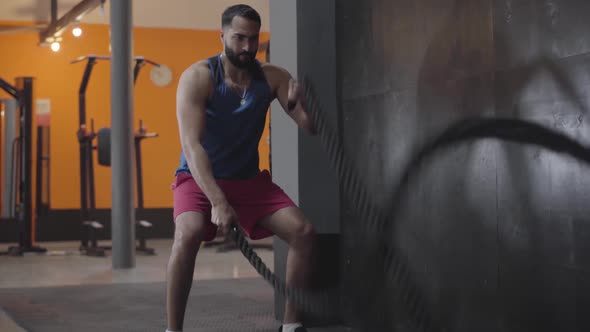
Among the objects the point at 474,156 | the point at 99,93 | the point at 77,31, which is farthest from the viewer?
the point at 99,93

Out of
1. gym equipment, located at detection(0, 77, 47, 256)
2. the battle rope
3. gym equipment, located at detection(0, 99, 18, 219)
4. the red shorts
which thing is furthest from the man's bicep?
gym equipment, located at detection(0, 99, 18, 219)

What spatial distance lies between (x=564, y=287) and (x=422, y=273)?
0.82 metres

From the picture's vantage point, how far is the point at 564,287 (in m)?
2.38

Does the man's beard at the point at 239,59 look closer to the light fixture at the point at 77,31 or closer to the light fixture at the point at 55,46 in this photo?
the light fixture at the point at 77,31

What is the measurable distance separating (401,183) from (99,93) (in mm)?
8631

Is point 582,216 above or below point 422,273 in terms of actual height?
above

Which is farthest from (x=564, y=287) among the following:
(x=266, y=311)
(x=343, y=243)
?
(x=266, y=311)

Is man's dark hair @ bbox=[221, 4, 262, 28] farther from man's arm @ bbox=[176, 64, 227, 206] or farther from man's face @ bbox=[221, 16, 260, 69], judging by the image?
man's arm @ bbox=[176, 64, 227, 206]

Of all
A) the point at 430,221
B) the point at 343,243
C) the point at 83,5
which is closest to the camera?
the point at 430,221

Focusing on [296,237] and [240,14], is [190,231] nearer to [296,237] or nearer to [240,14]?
[296,237]

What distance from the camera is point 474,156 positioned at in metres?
2.80

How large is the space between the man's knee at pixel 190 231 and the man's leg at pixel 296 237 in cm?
25

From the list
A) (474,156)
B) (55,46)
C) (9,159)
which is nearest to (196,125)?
(474,156)

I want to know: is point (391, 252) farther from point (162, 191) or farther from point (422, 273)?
point (162, 191)
